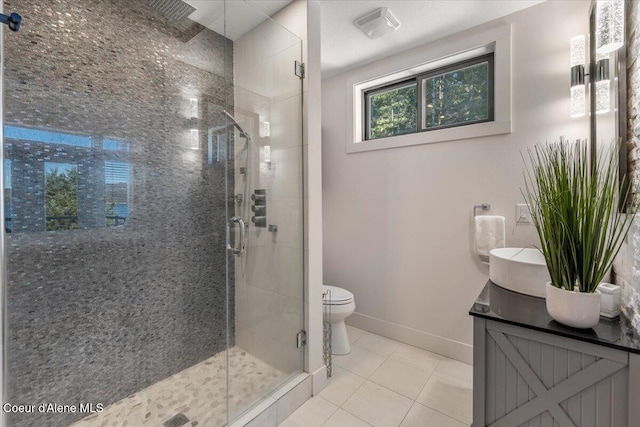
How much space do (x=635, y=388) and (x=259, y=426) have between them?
1518mm

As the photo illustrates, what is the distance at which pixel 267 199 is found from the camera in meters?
1.80

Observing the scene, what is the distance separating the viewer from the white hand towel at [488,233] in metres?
1.89

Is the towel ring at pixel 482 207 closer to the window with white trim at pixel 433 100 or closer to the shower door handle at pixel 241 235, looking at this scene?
the window with white trim at pixel 433 100

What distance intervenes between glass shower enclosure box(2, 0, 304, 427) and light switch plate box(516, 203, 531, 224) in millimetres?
1418

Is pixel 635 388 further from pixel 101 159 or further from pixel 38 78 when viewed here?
pixel 38 78

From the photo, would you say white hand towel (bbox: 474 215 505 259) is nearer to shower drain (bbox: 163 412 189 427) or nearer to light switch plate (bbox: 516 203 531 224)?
light switch plate (bbox: 516 203 531 224)

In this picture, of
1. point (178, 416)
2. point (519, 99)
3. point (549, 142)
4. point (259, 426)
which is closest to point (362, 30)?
point (519, 99)

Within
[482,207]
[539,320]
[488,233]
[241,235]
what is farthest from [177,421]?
[482,207]

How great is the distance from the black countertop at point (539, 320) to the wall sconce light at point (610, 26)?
1129 mm

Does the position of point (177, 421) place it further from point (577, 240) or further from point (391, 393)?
point (577, 240)

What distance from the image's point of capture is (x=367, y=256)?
8.48 feet

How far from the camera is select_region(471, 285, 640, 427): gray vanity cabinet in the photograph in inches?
36.5

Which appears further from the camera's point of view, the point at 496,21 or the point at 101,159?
the point at 496,21

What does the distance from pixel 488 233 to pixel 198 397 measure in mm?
2106
